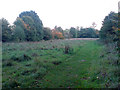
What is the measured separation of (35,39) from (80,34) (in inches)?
1990

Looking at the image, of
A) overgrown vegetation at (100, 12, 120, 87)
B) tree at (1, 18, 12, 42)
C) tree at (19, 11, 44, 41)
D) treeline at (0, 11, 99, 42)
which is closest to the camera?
overgrown vegetation at (100, 12, 120, 87)

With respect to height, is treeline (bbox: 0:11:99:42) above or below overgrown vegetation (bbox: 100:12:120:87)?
above

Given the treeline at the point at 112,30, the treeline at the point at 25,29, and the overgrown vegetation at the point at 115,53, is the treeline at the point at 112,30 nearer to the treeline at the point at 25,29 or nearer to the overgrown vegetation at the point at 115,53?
the overgrown vegetation at the point at 115,53

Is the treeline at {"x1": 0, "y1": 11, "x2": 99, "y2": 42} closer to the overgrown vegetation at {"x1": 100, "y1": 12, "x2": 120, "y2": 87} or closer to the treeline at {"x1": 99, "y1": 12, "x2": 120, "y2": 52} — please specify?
the treeline at {"x1": 99, "y1": 12, "x2": 120, "y2": 52}

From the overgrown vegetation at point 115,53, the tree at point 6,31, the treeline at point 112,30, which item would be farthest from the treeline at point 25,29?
the overgrown vegetation at point 115,53

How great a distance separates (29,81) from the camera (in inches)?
278

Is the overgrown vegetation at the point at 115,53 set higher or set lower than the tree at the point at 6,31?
lower

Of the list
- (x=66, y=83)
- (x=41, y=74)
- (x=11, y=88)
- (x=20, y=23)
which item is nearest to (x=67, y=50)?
(x=41, y=74)

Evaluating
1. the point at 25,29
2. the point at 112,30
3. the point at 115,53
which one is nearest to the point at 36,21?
the point at 25,29

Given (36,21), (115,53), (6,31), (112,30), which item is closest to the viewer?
(115,53)

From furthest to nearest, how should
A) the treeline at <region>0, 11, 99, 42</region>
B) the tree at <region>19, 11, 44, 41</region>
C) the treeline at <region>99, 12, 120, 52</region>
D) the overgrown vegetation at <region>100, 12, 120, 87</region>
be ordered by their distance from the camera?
the tree at <region>19, 11, 44, 41</region> → the treeline at <region>0, 11, 99, 42</region> → the treeline at <region>99, 12, 120, 52</region> → the overgrown vegetation at <region>100, 12, 120, 87</region>

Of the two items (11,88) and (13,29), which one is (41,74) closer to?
(11,88)

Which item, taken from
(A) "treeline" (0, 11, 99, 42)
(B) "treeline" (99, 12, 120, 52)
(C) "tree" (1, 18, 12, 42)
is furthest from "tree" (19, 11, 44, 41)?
(B) "treeline" (99, 12, 120, 52)

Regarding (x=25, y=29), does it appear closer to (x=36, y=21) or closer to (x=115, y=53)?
(x=36, y=21)
